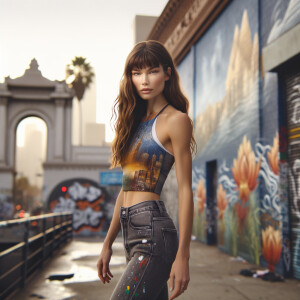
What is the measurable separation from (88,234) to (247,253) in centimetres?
1464

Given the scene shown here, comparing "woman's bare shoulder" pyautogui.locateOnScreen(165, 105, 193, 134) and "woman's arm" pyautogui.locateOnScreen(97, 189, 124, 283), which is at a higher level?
"woman's bare shoulder" pyautogui.locateOnScreen(165, 105, 193, 134)

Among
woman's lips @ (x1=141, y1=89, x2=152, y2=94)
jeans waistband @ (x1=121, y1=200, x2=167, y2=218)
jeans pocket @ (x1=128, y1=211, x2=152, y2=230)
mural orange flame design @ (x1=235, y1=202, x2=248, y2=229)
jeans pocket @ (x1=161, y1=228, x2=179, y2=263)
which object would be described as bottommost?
mural orange flame design @ (x1=235, y1=202, x2=248, y2=229)

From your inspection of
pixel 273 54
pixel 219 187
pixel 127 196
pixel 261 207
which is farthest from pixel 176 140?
pixel 219 187

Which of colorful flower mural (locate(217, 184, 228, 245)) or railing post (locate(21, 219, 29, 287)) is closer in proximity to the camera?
railing post (locate(21, 219, 29, 287))

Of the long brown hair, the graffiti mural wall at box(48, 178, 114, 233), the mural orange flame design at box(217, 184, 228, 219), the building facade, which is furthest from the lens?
the graffiti mural wall at box(48, 178, 114, 233)

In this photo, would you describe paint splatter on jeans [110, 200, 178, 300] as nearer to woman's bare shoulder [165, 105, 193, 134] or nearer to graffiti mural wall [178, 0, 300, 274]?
woman's bare shoulder [165, 105, 193, 134]

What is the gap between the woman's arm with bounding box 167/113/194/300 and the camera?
203cm

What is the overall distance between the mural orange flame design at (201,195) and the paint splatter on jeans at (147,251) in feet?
43.3

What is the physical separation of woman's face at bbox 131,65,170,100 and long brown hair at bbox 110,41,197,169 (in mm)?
28

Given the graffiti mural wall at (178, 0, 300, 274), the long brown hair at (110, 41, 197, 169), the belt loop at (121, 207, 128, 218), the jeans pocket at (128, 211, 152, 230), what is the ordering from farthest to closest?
1. the graffiti mural wall at (178, 0, 300, 274)
2. the long brown hair at (110, 41, 197, 169)
3. the belt loop at (121, 207, 128, 218)
4. the jeans pocket at (128, 211, 152, 230)

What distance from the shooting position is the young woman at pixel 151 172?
81.2 inches

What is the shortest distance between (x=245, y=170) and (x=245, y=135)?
879mm

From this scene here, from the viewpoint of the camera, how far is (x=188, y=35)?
1662 centimetres

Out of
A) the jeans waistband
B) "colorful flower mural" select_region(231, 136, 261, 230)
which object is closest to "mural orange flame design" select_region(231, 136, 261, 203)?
"colorful flower mural" select_region(231, 136, 261, 230)
